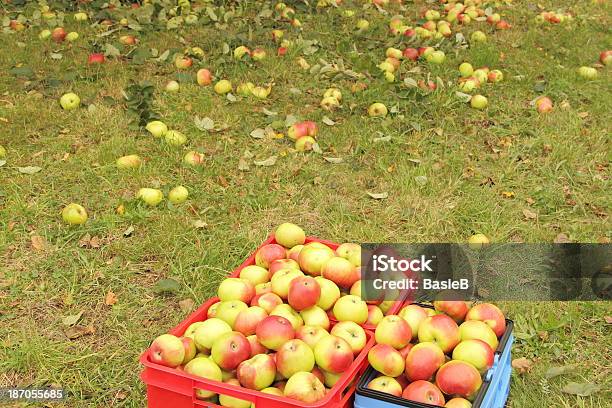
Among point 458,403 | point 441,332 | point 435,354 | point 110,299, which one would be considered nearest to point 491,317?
point 441,332

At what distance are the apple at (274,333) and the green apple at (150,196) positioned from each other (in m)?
1.76

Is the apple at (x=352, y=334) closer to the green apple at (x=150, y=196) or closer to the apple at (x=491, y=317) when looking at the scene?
the apple at (x=491, y=317)

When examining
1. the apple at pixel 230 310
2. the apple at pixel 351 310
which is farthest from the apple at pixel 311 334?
the apple at pixel 230 310

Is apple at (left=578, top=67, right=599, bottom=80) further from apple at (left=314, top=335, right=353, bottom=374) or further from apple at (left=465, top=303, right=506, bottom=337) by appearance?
apple at (left=314, top=335, right=353, bottom=374)

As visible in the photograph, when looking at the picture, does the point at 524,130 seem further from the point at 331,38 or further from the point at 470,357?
the point at 470,357

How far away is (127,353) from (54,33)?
13.5 feet

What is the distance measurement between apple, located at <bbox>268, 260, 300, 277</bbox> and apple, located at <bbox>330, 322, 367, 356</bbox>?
421 millimetres

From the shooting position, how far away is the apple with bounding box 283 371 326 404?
2.32m

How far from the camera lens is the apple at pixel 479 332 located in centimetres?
263

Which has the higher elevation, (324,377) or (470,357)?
(470,357)

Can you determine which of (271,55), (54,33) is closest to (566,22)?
(271,55)

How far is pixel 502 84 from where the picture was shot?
5699mm

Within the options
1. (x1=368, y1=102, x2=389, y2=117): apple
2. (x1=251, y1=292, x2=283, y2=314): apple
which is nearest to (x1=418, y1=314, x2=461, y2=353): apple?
(x1=251, y1=292, x2=283, y2=314): apple

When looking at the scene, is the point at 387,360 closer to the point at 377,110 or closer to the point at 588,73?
the point at 377,110
